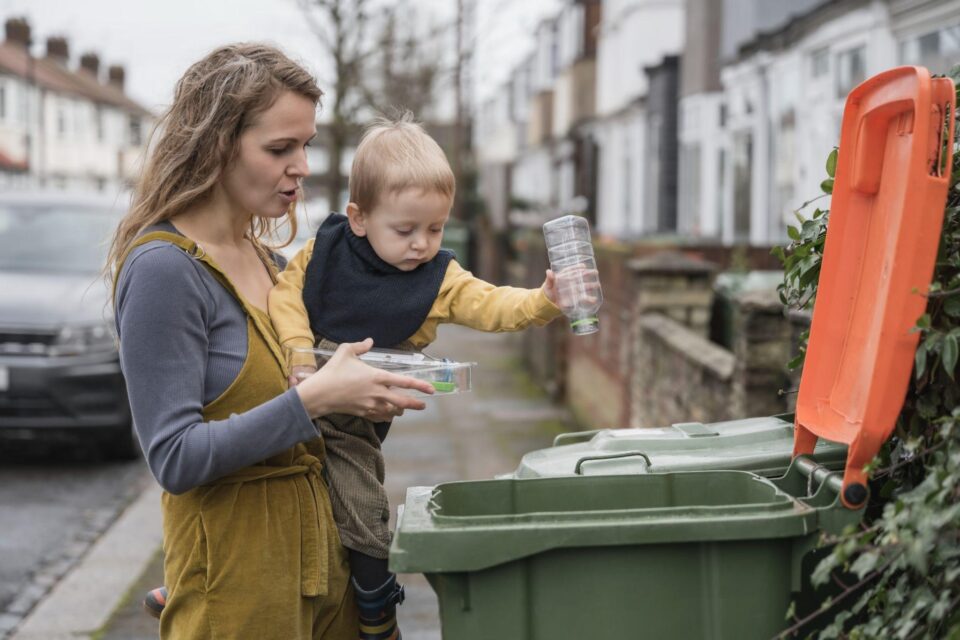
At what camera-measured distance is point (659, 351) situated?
7.01 metres

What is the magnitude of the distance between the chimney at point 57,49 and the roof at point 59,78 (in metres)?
0.43

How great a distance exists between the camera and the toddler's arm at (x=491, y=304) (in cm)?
244

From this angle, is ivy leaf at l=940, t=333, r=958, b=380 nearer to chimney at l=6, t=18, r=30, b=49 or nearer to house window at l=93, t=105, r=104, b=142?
chimney at l=6, t=18, r=30, b=49

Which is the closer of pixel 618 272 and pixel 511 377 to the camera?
pixel 618 272

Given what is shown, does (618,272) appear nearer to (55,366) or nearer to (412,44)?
(55,366)

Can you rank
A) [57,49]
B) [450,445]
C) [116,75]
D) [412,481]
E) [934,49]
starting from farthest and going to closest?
[116,75]
[57,49]
[934,49]
[450,445]
[412,481]

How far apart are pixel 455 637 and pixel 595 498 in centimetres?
40

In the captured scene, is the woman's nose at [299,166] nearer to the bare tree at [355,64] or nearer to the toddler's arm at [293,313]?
the toddler's arm at [293,313]

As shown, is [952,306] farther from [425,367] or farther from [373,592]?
[373,592]

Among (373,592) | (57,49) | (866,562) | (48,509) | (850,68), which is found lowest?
(48,509)

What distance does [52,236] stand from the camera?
8773mm

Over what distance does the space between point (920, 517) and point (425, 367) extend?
976 mm

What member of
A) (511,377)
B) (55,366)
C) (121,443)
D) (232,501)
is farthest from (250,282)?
(511,377)

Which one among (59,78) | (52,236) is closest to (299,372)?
(52,236)
